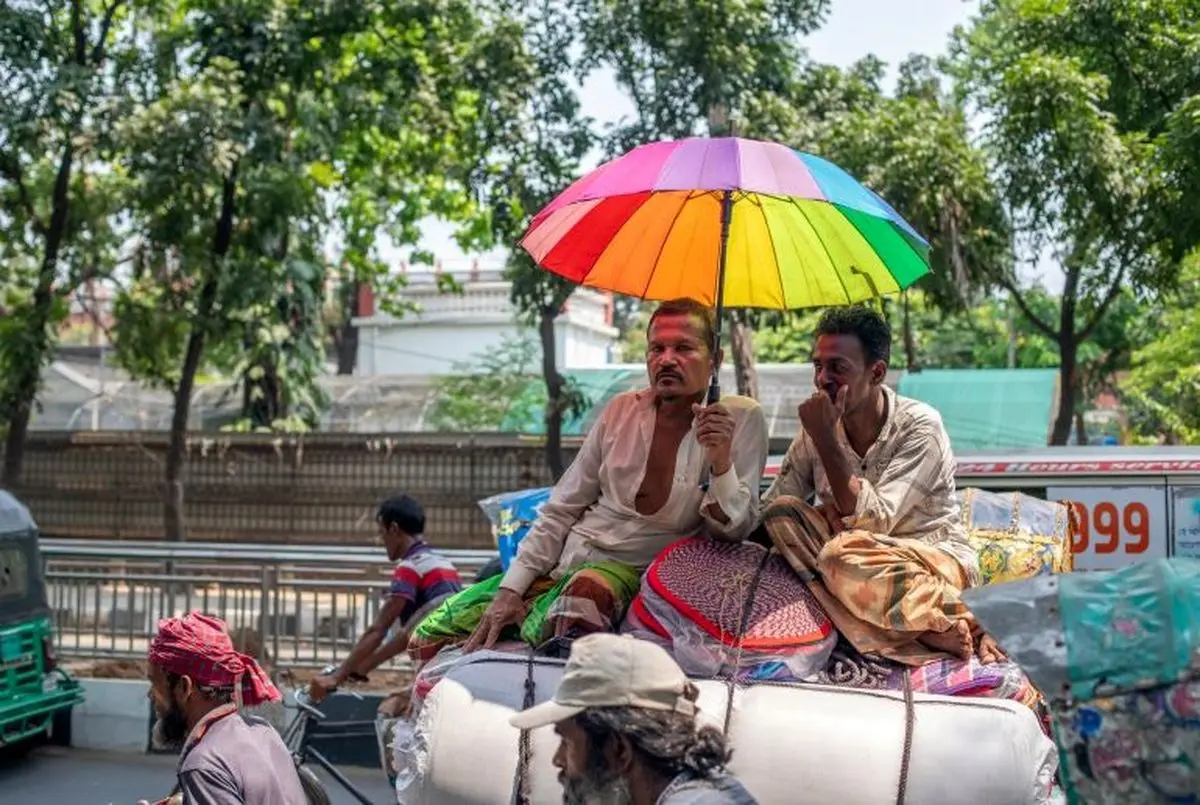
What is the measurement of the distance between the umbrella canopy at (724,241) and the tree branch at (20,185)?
11.8 m

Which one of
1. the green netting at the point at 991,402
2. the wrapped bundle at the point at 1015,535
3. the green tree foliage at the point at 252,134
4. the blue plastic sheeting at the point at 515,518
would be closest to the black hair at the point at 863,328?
the wrapped bundle at the point at 1015,535

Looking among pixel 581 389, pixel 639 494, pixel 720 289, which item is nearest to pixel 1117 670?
pixel 639 494

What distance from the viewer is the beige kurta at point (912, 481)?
4.48m

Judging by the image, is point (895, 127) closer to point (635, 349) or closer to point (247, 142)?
point (247, 142)

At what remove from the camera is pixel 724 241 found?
4.94 meters

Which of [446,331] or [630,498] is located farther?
[446,331]

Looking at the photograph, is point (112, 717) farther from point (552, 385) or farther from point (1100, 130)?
point (1100, 130)

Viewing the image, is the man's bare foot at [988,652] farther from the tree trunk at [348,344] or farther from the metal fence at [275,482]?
the tree trunk at [348,344]

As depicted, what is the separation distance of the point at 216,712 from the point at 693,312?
1.81 meters

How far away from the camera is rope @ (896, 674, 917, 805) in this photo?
3.74m

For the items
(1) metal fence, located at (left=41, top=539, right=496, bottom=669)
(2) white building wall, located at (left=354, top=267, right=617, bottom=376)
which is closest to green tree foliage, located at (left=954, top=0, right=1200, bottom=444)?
(1) metal fence, located at (left=41, top=539, right=496, bottom=669)

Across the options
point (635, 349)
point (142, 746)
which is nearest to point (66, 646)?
point (142, 746)

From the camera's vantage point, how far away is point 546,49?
14.9 metres

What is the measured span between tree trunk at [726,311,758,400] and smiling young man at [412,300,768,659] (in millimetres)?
9603
